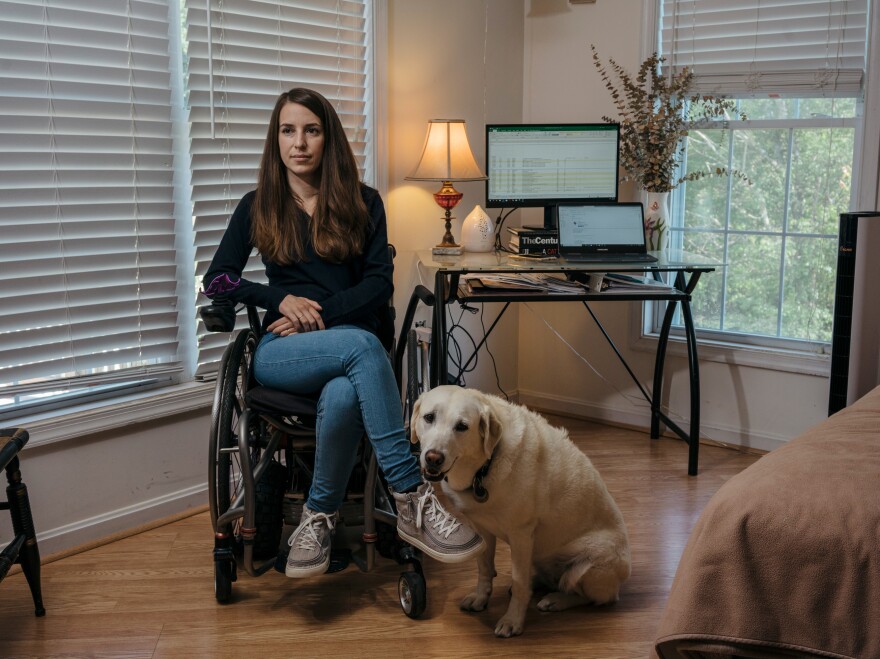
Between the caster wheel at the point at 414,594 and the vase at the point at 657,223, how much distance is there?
1.73 meters

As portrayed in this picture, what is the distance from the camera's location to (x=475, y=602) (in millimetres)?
2391

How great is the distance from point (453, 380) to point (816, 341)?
4.53 feet

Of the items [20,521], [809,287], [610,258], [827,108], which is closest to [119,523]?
[20,521]

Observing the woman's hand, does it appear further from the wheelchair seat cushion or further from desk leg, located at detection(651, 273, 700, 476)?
desk leg, located at detection(651, 273, 700, 476)

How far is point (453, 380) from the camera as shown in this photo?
11.8 ft

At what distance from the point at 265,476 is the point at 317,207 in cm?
74

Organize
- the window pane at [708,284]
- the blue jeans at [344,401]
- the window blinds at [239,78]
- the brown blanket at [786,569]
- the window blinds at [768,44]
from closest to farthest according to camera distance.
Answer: the brown blanket at [786,569], the blue jeans at [344,401], the window blinds at [239,78], the window blinds at [768,44], the window pane at [708,284]

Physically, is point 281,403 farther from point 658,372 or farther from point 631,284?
point 658,372

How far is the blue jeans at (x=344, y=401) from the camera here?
2.28 m

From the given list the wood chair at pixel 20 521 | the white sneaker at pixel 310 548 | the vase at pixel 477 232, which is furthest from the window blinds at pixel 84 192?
the vase at pixel 477 232

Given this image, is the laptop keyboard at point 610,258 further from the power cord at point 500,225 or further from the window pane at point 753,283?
the window pane at point 753,283

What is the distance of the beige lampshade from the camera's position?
339 cm

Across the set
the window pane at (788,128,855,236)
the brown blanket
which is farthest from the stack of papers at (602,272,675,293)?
the brown blanket

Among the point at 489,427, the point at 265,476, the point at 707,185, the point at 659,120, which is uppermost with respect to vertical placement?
the point at 659,120
